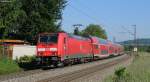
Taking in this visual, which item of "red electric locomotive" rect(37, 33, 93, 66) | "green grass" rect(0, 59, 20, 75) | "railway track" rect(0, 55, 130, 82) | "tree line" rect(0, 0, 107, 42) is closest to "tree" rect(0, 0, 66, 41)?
"tree line" rect(0, 0, 107, 42)

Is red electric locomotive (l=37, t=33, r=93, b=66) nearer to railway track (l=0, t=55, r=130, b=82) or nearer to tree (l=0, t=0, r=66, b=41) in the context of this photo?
railway track (l=0, t=55, r=130, b=82)

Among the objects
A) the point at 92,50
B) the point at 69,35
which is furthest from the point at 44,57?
the point at 92,50

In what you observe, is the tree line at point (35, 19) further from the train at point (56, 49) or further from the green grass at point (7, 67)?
the green grass at point (7, 67)

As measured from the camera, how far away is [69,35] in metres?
43.1

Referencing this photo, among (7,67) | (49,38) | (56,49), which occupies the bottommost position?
(7,67)

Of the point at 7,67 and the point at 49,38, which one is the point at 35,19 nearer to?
the point at 49,38

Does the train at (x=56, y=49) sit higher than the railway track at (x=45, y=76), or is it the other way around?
the train at (x=56, y=49)

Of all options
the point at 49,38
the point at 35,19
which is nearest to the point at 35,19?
the point at 35,19

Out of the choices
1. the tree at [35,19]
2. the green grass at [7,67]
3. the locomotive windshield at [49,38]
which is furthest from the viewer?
the tree at [35,19]

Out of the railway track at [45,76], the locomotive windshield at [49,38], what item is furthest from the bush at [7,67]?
the locomotive windshield at [49,38]

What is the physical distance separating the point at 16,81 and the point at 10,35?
42319mm

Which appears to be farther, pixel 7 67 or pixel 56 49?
pixel 56 49

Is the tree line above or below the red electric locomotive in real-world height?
above

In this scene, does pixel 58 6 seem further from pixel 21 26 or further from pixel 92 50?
pixel 92 50
